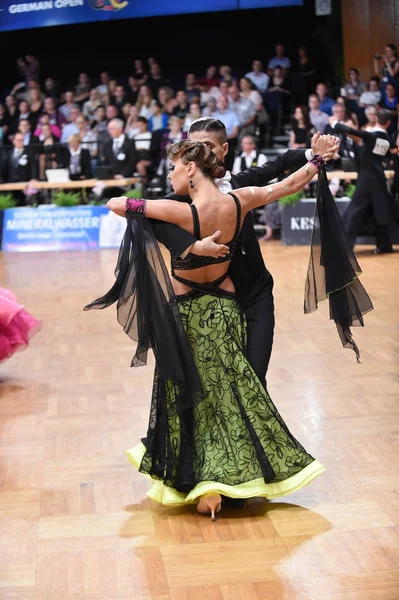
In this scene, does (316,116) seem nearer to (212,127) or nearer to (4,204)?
(4,204)

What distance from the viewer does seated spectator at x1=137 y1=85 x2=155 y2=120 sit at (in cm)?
1418

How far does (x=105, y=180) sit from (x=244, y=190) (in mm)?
9022

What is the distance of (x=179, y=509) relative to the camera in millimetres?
3535

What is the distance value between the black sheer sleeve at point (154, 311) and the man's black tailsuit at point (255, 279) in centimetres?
33

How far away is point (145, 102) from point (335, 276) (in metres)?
11.0

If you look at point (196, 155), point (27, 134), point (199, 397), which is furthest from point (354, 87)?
point (199, 397)

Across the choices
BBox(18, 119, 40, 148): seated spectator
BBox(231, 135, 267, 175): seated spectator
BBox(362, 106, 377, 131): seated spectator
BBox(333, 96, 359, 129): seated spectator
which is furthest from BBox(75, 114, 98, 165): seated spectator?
BBox(362, 106, 377, 131): seated spectator

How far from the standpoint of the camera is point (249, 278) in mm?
3652

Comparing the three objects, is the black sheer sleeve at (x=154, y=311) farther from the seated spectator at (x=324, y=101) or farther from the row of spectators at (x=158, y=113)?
the seated spectator at (x=324, y=101)

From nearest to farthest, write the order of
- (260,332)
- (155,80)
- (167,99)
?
(260,332), (167,99), (155,80)

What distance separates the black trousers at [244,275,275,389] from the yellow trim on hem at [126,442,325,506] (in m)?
0.40

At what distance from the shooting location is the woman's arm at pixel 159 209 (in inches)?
131

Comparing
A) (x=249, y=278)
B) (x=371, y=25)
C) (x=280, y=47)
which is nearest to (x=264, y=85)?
(x=280, y=47)

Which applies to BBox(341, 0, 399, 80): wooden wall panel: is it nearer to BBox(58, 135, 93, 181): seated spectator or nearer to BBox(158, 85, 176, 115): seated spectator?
BBox(158, 85, 176, 115): seated spectator
